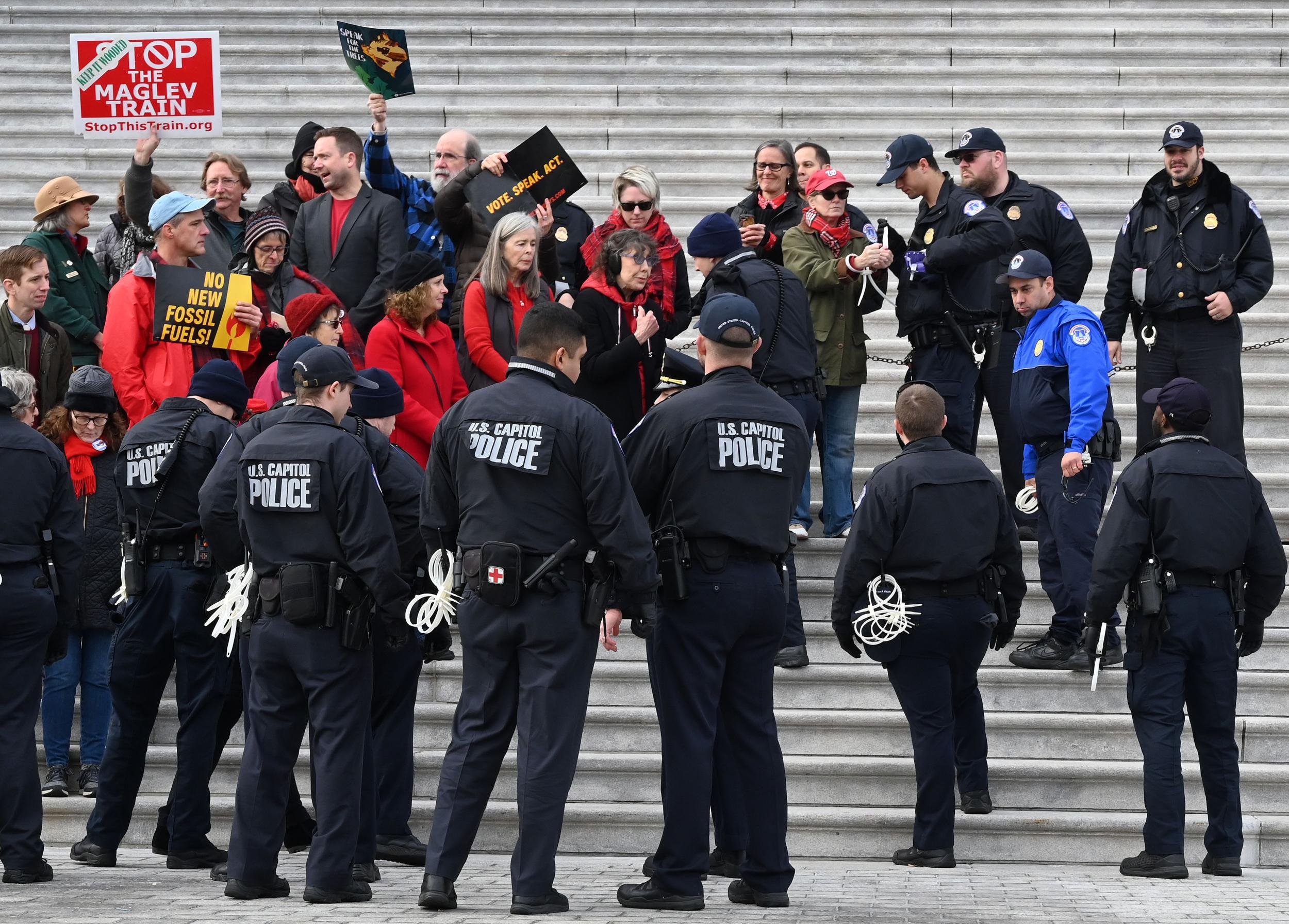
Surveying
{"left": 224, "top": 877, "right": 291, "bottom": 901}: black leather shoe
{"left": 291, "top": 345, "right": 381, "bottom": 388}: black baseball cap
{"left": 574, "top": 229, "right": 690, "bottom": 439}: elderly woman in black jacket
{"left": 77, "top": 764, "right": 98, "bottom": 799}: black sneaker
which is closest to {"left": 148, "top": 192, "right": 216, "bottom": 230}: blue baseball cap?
{"left": 574, "top": 229, "right": 690, "bottom": 439}: elderly woman in black jacket

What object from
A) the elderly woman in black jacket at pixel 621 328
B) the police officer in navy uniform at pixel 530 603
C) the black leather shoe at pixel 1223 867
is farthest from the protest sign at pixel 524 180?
the black leather shoe at pixel 1223 867

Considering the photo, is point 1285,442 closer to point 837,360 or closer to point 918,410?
point 837,360

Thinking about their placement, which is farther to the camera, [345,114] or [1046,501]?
[345,114]

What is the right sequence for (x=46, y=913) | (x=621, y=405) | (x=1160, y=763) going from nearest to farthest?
(x=46, y=913)
(x=1160, y=763)
(x=621, y=405)

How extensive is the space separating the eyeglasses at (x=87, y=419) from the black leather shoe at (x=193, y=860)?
6.85 feet

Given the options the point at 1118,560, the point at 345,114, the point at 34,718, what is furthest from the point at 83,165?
the point at 1118,560

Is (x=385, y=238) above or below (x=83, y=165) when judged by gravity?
below

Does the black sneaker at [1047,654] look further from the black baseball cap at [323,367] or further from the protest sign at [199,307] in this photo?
the protest sign at [199,307]

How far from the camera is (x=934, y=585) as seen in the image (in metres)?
7.02

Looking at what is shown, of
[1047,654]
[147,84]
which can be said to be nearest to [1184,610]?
[1047,654]

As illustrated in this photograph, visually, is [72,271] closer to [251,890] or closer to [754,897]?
[251,890]

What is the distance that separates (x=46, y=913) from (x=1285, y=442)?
23.1ft

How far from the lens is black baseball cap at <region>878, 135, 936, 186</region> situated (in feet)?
29.5

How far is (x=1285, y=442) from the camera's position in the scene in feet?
31.8
